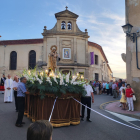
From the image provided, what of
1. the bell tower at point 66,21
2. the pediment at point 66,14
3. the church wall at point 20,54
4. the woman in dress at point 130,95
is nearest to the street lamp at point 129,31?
the woman in dress at point 130,95

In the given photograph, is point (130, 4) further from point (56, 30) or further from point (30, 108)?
point (56, 30)

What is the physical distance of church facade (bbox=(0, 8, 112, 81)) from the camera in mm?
25641

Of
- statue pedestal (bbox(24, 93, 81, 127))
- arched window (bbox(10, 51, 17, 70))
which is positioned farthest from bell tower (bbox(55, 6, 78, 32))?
statue pedestal (bbox(24, 93, 81, 127))

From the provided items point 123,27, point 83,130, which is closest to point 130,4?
point 123,27

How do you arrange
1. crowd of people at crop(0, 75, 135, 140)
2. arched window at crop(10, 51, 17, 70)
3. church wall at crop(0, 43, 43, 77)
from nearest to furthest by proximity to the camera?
crowd of people at crop(0, 75, 135, 140) → church wall at crop(0, 43, 43, 77) → arched window at crop(10, 51, 17, 70)

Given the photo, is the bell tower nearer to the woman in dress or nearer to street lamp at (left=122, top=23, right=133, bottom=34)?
street lamp at (left=122, top=23, right=133, bottom=34)

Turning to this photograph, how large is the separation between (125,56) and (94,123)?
6129 mm

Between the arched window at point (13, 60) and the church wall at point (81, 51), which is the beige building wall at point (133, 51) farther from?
the arched window at point (13, 60)

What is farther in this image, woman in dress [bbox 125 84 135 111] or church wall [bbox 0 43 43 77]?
church wall [bbox 0 43 43 77]

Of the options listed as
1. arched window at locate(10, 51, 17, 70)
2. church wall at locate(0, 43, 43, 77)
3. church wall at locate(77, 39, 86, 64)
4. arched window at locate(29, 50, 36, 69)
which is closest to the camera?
church wall at locate(77, 39, 86, 64)

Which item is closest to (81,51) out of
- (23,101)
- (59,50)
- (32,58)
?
(59,50)

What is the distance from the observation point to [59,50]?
83.7 feet

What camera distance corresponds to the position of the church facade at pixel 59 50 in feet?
84.1

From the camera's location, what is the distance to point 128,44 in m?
9.98
